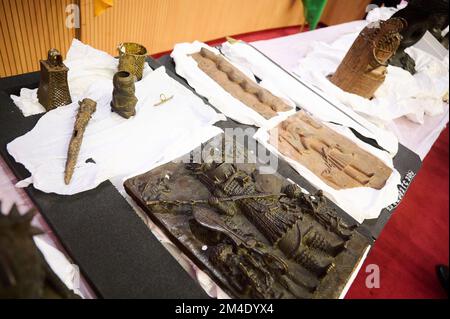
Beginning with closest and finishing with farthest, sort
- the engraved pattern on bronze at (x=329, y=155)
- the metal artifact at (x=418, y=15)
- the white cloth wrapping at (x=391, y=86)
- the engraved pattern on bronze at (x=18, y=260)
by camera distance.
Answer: the engraved pattern on bronze at (x=18, y=260) → the engraved pattern on bronze at (x=329, y=155) → the white cloth wrapping at (x=391, y=86) → the metal artifact at (x=418, y=15)

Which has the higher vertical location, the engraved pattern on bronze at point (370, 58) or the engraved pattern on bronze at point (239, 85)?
the engraved pattern on bronze at point (370, 58)

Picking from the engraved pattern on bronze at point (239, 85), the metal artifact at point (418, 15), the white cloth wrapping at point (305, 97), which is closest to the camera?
the engraved pattern on bronze at point (239, 85)

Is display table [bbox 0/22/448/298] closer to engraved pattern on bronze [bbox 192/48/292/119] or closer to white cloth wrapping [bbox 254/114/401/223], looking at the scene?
engraved pattern on bronze [bbox 192/48/292/119]

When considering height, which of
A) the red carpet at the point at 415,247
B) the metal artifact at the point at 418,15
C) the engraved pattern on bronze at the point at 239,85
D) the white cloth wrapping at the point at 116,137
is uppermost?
the metal artifact at the point at 418,15

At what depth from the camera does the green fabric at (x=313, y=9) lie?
530cm

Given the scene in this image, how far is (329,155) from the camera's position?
2434mm

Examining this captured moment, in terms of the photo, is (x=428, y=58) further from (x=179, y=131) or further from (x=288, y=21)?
(x=179, y=131)

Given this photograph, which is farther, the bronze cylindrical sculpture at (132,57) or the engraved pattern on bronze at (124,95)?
the bronze cylindrical sculpture at (132,57)

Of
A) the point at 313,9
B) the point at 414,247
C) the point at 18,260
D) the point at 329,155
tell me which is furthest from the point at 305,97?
the point at 313,9

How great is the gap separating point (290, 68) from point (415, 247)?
7.42 ft

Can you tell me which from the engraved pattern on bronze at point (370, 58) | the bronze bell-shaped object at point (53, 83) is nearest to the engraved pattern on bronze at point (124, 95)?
the bronze bell-shaped object at point (53, 83)

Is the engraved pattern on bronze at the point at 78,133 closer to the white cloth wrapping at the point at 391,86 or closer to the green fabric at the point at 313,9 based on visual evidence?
the white cloth wrapping at the point at 391,86

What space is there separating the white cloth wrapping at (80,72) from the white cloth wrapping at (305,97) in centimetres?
103
